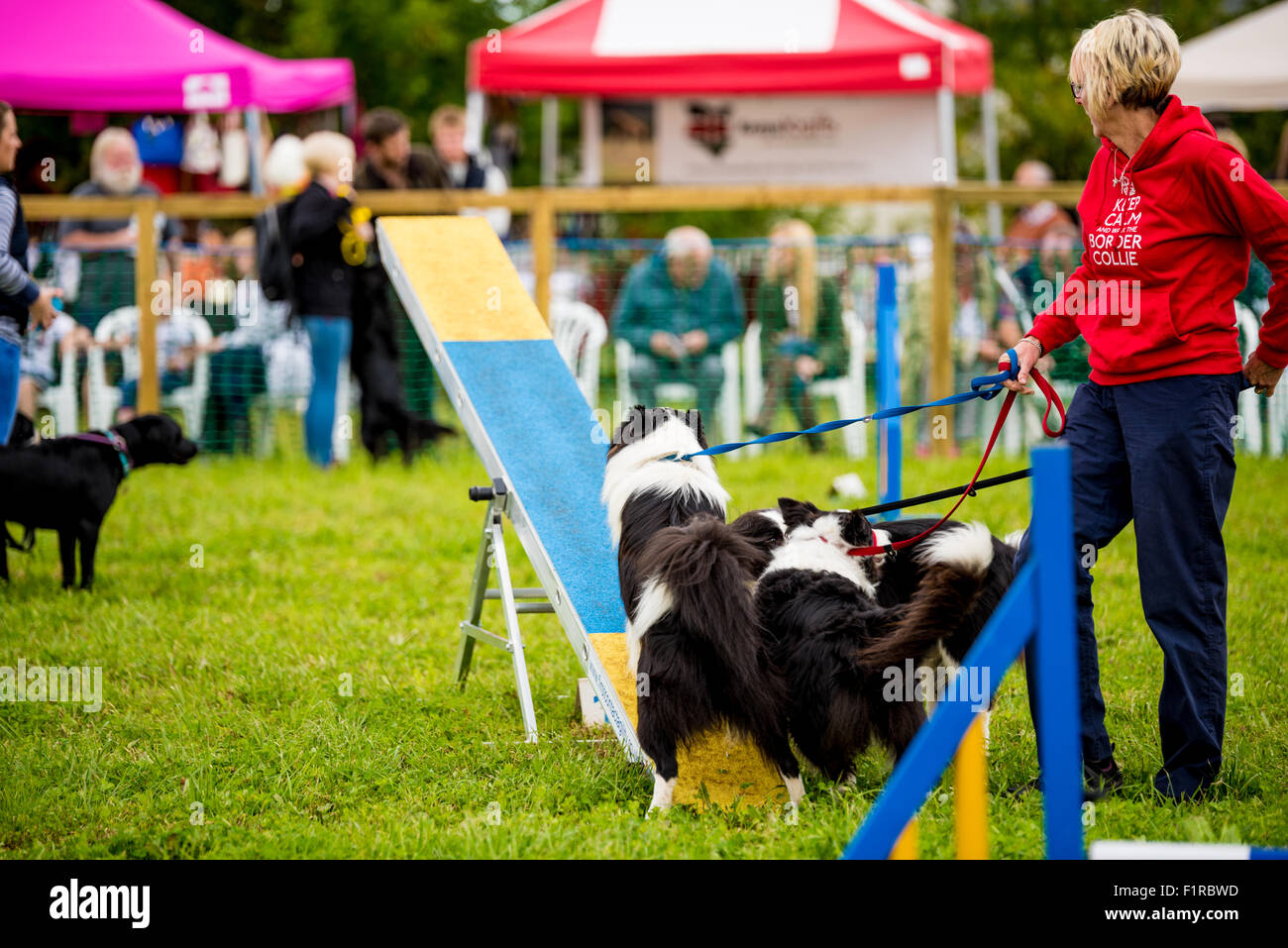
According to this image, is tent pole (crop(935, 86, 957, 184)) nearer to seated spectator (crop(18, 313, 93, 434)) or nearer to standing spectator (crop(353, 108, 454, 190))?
standing spectator (crop(353, 108, 454, 190))

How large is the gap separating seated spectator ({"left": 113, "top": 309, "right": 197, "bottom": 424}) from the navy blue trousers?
287 inches

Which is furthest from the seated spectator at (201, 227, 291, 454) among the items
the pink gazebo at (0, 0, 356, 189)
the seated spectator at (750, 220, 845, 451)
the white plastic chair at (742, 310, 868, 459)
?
the seated spectator at (750, 220, 845, 451)

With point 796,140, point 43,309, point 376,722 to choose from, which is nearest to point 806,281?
point 796,140

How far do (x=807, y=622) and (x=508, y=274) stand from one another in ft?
7.82

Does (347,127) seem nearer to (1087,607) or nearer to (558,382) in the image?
(558,382)

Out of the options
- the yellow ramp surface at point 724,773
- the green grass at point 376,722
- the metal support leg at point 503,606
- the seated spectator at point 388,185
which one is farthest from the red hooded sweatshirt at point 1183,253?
the seated spectator at point 388,185

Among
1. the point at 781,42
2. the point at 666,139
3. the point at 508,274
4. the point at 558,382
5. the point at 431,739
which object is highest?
the point at 781,42

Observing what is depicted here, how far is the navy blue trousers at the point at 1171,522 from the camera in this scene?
121 inches

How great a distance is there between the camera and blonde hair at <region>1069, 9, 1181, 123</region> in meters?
3.00

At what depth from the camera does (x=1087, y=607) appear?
10.8ft

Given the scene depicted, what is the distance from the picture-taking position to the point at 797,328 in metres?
9.32

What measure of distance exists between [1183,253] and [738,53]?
8921mm
